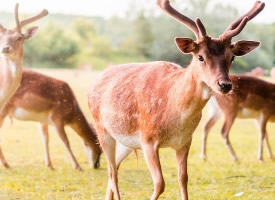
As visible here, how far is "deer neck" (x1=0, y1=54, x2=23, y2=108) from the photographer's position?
5086mm

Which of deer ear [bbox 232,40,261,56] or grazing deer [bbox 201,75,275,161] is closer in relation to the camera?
deer ear [bbox 232,40,261,56]

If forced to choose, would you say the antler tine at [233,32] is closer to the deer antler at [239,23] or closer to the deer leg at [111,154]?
the deer antler at [239,23]

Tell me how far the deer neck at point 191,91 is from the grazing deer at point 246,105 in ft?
10.7

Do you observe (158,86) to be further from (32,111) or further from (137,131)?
(32,111)

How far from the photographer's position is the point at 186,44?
3.24 m

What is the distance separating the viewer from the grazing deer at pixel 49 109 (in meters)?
6.14

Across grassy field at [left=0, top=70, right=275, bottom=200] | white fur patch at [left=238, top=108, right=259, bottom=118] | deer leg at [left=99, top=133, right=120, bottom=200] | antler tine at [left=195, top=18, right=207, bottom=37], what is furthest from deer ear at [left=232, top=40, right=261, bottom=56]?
white fur patch at [left=238, top=108, right=259, bottom=118]

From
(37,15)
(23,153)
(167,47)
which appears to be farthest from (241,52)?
(167,47)

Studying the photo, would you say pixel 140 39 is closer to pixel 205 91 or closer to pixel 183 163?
pixel 183 163

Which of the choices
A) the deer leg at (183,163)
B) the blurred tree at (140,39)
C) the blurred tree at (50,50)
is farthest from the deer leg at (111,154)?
the blurred tree at (140,39)

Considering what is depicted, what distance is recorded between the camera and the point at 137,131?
367 centimetres

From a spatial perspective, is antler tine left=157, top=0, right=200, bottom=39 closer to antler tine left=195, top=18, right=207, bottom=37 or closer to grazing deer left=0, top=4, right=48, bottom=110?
antler tine left=195, top=18, right=207, bottom=37

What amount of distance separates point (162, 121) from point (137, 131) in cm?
25

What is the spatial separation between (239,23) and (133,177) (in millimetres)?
2629
